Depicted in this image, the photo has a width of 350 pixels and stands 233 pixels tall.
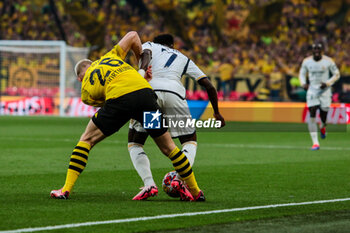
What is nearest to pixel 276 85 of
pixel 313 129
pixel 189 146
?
pixel 313 129

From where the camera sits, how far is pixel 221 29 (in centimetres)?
3709

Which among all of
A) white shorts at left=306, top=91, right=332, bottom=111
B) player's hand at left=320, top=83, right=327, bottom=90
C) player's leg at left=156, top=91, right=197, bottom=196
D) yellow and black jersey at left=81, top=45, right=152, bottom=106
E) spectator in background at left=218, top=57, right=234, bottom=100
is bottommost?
spectator in background at left=218, top=57, right=234, bottom=100

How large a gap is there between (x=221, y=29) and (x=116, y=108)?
3048 cm

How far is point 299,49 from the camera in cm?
3425

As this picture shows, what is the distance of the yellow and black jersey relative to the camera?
711 centimetres

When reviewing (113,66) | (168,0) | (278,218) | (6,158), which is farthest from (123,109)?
(168,0)

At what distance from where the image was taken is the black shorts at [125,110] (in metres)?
7.05

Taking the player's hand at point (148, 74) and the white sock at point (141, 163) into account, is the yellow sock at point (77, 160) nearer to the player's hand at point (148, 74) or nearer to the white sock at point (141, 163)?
the white sock at point (141, 163)

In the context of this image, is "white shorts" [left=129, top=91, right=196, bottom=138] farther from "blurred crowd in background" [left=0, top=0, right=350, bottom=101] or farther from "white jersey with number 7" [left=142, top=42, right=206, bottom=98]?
"blurred crowd in background" [left=0, top=0, right=350, bottom=101]

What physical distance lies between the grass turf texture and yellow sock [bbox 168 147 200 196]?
0.65 ft

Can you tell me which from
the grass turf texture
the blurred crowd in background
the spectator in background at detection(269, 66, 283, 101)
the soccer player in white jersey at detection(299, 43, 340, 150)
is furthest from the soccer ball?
the spectator in background at detection(269, 66, 283, 101)

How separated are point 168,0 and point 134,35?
32.4 m

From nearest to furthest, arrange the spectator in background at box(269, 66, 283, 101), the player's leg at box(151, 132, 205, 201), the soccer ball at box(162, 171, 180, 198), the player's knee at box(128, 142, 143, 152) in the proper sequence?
the player's leg at box(151, 132, 205, 201) < the soccer ball at box(162, 171, 180, 198) < the player's knee at box(128, 142, 143, 152) < the spectator in background at box(269, 66, 283, 101)

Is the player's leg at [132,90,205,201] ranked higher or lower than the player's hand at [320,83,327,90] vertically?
higher
